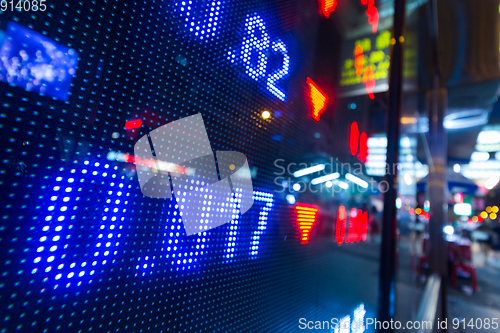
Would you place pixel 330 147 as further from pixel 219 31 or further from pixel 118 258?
pixel 118 258

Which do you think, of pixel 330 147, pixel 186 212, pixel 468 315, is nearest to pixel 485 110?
pixel 468 315

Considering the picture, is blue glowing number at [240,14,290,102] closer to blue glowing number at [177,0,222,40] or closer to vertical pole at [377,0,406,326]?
blue glowing number at [177,0,222,40]

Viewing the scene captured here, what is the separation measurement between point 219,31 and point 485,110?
6566 mm

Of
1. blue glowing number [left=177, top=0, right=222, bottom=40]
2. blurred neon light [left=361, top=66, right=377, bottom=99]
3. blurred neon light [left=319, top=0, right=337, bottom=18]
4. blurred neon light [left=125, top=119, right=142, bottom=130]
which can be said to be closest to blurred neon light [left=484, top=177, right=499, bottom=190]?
blurred neon light [left=361, top=66, right=377, bottom=99]

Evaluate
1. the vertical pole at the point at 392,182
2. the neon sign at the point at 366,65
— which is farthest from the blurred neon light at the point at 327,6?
the vertical pole at the point at 392,182

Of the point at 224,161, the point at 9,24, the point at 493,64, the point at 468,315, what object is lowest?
the point at 468,315

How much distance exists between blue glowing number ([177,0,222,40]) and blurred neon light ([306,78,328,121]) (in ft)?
2.28

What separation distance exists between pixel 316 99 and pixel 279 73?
17.8 inches

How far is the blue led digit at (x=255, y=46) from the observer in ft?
2.81

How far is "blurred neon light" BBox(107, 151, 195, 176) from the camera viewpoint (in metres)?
0.53

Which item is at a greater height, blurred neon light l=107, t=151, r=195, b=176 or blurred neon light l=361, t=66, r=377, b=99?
blurred neon light l=361, t=66, r=377, b=99

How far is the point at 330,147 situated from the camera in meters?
1.59

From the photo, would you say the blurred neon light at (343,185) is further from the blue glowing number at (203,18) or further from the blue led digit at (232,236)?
the blue glowing number at (203,18)

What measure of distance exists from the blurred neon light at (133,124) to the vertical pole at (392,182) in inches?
85.7
